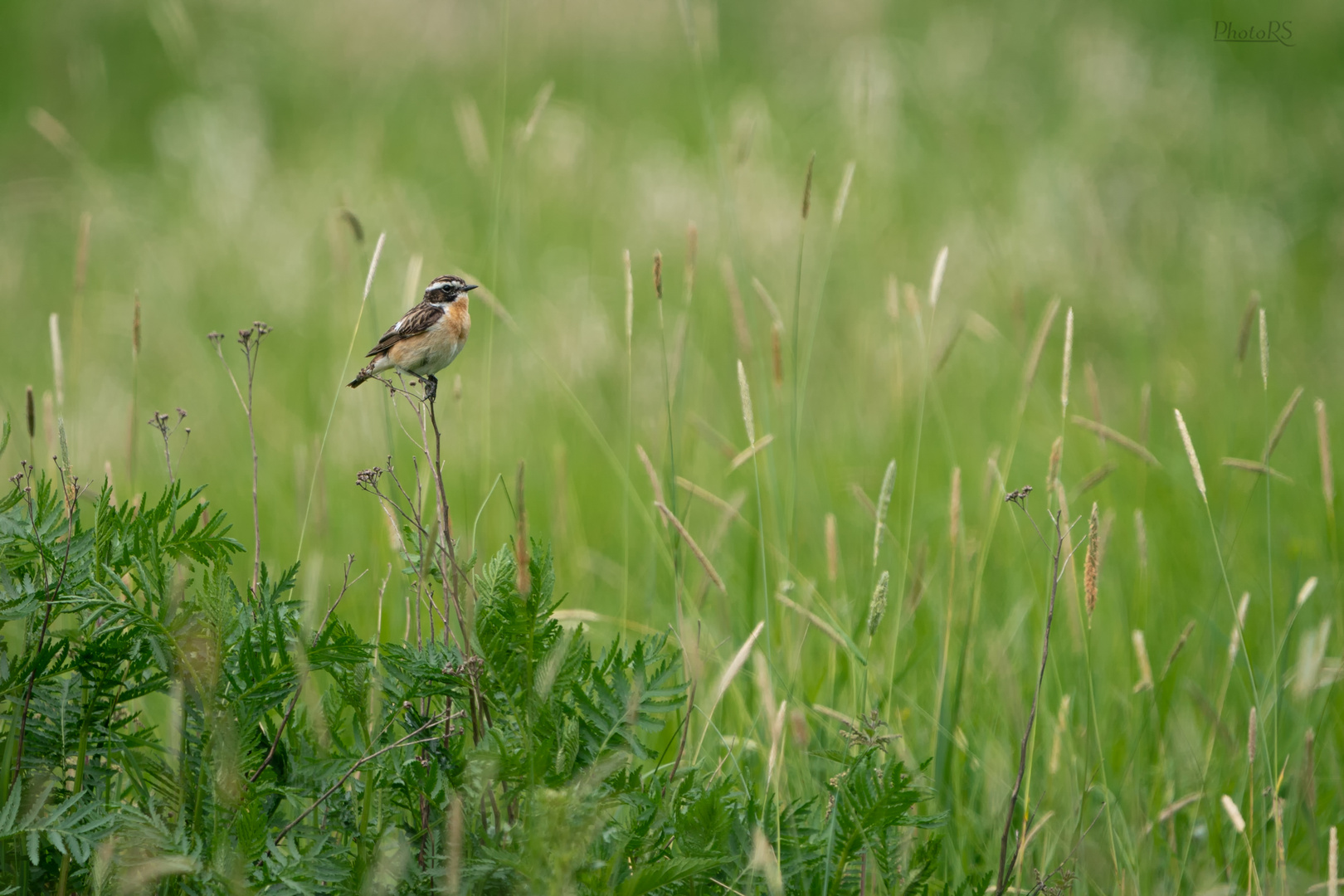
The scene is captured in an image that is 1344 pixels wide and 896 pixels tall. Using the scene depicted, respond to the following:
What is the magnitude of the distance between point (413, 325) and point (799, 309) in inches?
135

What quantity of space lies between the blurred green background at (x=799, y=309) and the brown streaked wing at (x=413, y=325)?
136 millimetres

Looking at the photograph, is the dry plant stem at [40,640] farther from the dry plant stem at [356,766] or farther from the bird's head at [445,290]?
the bird's head at [445,290]

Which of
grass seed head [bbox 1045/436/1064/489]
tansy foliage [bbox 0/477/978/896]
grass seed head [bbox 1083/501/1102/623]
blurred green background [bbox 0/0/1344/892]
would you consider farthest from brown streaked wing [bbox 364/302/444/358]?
grass seed head [bbox 1083/501/1102/623]

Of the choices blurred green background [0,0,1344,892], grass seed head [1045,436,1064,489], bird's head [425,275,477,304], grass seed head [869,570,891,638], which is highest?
bird's head [425,275,477,304]

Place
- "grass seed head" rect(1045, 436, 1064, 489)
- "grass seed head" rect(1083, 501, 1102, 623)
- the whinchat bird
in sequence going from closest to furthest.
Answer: "grass seed head" rect(1083, 501, 1102, 623), "grass seed head" rect(1045, 436, 1064, 489), the whinchat bird

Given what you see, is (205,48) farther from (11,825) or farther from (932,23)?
(11,825)

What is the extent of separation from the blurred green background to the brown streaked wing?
136 mm

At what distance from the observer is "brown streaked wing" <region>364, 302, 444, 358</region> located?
330 cm

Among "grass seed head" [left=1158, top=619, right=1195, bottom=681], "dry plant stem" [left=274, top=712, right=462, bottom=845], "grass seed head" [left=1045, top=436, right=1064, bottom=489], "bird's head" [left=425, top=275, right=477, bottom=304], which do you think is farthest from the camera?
"bird's head" [left=425, top=275, right=477, bottom=304]

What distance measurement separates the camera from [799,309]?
6.36 metres

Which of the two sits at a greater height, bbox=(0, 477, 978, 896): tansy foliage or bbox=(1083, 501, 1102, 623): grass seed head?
bbox=(1083, 501, 1102, 623): grass seed head

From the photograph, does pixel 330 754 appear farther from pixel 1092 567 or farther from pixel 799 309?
pixel 799 309

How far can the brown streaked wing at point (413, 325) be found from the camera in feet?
10.8

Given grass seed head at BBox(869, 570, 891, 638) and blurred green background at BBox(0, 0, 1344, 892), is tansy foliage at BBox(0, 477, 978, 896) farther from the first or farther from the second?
blurred green background at BBox(0, 0, 1344, 892)
